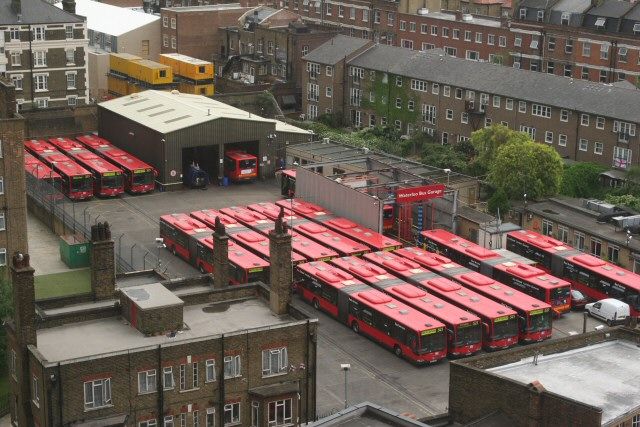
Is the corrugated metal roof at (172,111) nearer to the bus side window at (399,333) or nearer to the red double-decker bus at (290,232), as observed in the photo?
the red double-decker bus at (290,232)

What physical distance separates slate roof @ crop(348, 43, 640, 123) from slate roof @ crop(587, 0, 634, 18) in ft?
52.0

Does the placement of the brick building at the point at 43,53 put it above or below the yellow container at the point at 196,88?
above

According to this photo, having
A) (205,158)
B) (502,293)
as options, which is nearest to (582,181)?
(502,293)

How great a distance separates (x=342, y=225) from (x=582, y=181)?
72.0ft

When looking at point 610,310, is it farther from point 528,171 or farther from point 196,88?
point 196,88

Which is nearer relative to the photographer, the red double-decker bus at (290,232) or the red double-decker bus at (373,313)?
the red double-decker bus at (373,313)

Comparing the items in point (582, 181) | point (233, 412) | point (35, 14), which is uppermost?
point (35, 14)

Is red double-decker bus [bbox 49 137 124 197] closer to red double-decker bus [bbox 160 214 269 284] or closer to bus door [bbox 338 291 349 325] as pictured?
red double-decker bus [bbox 160 214 269 284]

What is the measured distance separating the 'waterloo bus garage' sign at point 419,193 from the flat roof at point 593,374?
2975 centimetres

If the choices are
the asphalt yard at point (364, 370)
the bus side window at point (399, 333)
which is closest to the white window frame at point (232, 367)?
the asphalt yard at point (364, 370)

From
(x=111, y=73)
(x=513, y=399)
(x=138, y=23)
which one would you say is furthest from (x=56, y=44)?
(x=513, y=399)

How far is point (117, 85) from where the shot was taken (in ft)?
374

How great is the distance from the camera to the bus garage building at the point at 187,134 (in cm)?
8606

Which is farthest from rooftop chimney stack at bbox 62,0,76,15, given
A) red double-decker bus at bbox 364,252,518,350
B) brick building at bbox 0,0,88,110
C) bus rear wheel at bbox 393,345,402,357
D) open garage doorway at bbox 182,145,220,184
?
bus rear wheel at bbox 393,345,402,357
